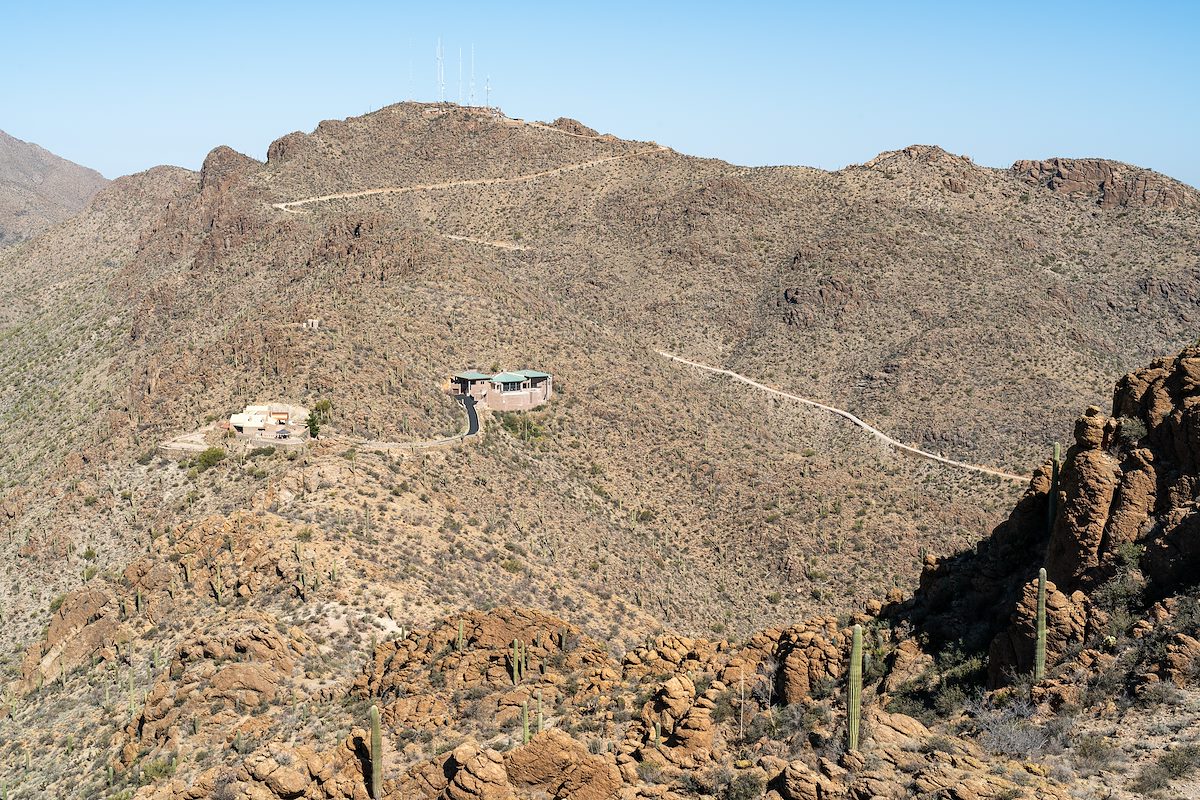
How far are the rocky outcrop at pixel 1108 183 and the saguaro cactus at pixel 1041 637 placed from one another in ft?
348

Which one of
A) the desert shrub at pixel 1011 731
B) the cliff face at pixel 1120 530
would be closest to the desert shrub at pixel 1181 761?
the desert shrub at pixel 1011 731

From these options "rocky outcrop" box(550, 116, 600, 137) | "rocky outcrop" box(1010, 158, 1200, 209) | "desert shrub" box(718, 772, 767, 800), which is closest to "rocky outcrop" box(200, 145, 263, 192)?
"rocky outcrop" box(550, 116, 600, 137)

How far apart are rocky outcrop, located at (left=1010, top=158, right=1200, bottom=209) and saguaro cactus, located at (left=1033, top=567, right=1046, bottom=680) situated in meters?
106

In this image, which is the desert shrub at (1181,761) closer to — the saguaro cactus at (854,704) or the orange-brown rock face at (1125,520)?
the orange-brown rock face at (1125,520)

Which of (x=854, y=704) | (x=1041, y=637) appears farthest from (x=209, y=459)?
(x=1041, y=637)

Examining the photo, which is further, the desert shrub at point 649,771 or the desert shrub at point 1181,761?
the desert shrub at point 649,771

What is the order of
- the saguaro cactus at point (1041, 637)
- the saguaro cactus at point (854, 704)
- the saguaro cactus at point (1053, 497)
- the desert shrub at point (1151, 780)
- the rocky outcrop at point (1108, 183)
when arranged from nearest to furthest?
the desert shrub at point (1151, 780) → the saguaro cactus at point (854, 704) → the saguaro cactus at point (1041, 637) → the saguaro cactus at point (1053, 497) → the rocky outcrop at point (1108, 183)

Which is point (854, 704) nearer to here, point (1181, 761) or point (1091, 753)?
point (1091, 753)

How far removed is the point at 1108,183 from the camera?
117 metres

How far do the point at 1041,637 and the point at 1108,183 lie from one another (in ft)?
358

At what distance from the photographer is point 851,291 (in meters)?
94.9

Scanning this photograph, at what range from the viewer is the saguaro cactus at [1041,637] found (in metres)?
21.8

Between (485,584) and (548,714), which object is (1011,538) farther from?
(485,584)

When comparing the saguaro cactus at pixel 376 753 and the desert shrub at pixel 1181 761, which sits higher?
the desert shrub at pixel 1181 761
